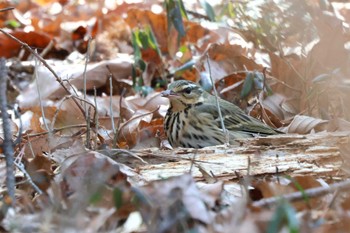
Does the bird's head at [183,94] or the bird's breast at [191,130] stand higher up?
the bird's head at [183,94]

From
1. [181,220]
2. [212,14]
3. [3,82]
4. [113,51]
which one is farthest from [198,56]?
[181,220]

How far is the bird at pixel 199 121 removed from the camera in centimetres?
521

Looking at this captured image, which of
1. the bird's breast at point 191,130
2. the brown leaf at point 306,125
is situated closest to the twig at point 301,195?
the brown leaf at point 306,125

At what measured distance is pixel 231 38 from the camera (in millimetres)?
7457

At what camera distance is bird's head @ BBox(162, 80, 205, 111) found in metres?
5.38

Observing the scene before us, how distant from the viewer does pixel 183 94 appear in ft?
17.8

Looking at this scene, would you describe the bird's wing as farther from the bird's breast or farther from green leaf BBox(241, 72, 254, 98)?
green leaf BBox(241, 72, 254, 98)

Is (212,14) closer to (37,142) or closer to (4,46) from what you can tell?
(4,46)

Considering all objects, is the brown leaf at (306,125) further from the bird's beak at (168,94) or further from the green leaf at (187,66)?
the green leaf at (187,66)

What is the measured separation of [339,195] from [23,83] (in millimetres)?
4478

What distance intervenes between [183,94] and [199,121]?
23cm

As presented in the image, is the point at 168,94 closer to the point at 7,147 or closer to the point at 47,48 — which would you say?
the point at 7,147

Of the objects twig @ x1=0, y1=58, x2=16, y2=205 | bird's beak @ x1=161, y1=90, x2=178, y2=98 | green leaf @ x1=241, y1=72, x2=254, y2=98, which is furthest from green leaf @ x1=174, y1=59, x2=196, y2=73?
twig @ x1=0, y1=58, x2=16, y2=205

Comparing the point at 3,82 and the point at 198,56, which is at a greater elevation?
the point at 3,82
